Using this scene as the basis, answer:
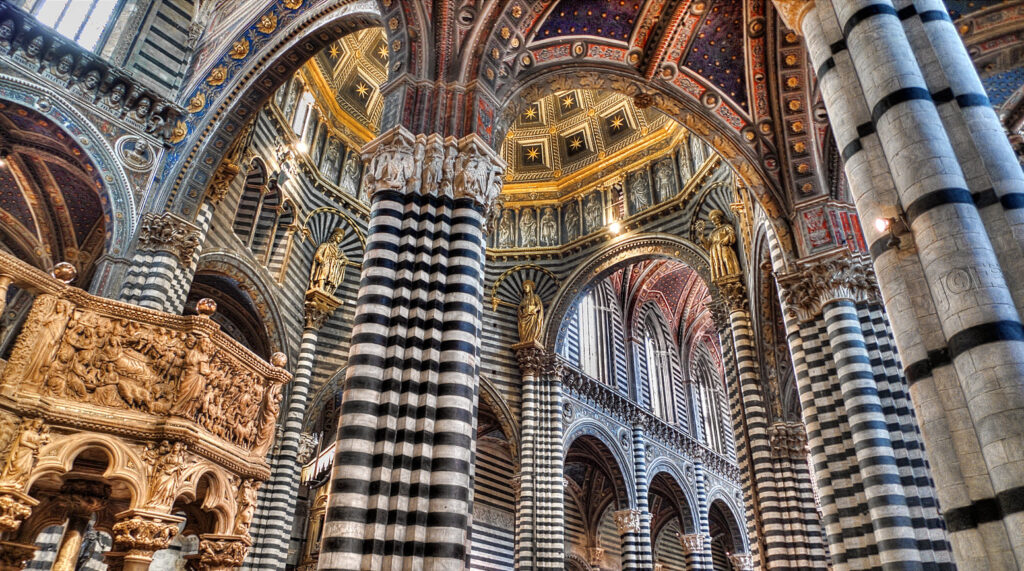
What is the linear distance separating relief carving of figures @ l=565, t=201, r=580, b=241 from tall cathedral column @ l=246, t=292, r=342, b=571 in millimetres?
8240

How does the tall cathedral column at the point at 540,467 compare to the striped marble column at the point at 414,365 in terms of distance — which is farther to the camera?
the tall cathedral column at the point at 540,467

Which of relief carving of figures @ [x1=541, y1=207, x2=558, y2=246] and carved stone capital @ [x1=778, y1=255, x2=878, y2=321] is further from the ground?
relief carving of figures @ [x1=541, y1=207, x2=558, y2=246]

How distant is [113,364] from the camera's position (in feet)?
20.4

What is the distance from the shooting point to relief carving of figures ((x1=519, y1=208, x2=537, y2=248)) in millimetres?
22328

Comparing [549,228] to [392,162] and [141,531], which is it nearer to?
[392,162]

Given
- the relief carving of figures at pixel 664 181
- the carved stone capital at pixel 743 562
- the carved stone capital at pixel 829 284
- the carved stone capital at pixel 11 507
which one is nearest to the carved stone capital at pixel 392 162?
the carved stone capital at pixel 11 507

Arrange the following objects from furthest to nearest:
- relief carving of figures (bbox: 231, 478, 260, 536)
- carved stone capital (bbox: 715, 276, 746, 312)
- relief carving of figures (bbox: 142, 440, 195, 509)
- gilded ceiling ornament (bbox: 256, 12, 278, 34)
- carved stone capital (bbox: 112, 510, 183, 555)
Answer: carved stone capital (bbox: 715, 276, 746, 312) → gilded ceiling ornament (bbox: 256, 12, 278, 34) → relief carving of figures (bbox: 231, 478, 260, 536) → relief carving of figures (bbox: 142, 440, 195, 509) → carved stone capital (bbox: 112, 510, 183, 555)

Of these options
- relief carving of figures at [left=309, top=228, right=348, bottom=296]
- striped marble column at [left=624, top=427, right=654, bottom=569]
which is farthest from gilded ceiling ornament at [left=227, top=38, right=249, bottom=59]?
striped marble column at [left=624, top=427, right=654, bottom=569]

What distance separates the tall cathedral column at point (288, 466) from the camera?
13.7 m

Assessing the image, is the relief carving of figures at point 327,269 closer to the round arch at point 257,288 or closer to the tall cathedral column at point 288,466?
the tall cathedral column at point 288,466

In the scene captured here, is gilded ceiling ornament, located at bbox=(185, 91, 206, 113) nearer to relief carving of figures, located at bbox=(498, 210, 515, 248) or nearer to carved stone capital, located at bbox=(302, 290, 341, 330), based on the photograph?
carved stone capital, located at bbox=(302, 290, 341, 330)

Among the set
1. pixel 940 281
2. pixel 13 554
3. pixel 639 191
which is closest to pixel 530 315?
pixel 639 191

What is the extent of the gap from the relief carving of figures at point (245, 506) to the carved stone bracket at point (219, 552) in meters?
0.10

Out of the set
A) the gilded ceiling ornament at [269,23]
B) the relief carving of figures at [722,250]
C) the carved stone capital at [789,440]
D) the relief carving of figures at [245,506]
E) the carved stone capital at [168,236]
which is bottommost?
the relief carving of figures at [245,506]
